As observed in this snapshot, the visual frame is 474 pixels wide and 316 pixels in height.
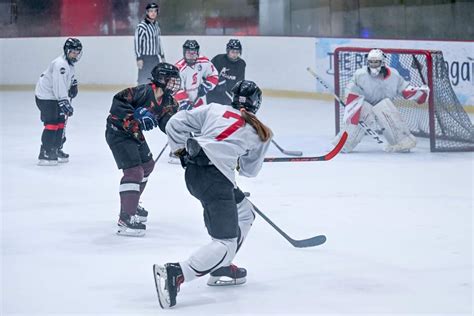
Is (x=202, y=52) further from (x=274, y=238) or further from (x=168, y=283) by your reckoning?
(x=168, y=283)

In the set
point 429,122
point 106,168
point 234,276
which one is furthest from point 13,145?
point 234,276

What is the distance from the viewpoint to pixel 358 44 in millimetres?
10773

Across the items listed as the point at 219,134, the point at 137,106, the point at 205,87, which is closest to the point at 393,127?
the point at 205,87

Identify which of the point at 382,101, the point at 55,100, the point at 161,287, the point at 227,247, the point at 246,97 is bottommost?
the point at 161,287

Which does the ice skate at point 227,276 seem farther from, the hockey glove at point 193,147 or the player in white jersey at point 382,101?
the player in white jersey at point 382,101

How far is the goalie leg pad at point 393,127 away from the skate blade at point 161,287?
4269 millimetres

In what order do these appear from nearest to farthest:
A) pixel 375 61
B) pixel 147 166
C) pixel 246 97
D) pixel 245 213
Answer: pixel 246 97 < pixel 245 213 < pixel 147 166 < pixel 375 61

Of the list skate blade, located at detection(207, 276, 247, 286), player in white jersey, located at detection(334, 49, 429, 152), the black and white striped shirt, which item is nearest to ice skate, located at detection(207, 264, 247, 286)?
skate blade, located at detection(207, 276, 247, 286)

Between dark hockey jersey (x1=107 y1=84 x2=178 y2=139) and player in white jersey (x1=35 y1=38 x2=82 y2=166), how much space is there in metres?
2.13

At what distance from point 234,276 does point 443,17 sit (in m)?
7.79

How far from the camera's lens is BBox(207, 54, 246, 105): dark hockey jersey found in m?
8.18

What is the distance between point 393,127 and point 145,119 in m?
3.48

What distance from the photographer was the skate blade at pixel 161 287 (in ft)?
13.0

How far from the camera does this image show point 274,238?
5.25m
